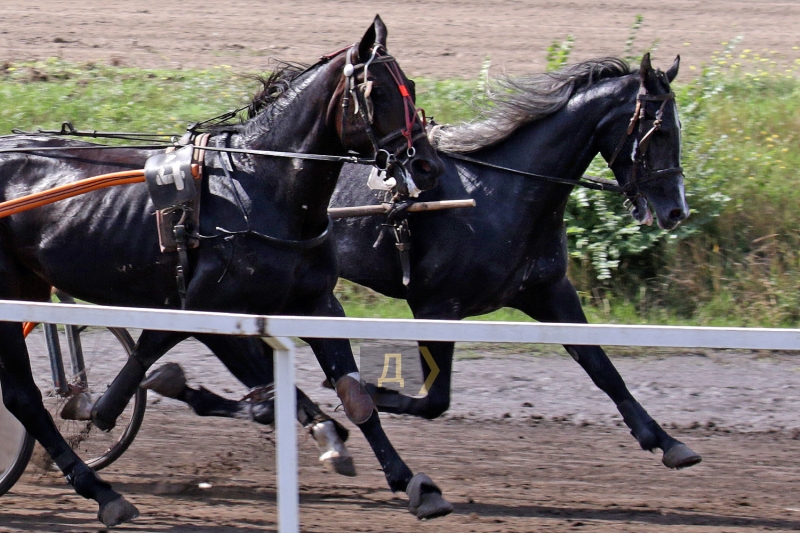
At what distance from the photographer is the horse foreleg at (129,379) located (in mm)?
4230

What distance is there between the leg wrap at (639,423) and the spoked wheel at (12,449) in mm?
2648

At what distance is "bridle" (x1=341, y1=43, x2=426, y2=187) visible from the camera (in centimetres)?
389

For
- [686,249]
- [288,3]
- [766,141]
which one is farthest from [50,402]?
[288,3]

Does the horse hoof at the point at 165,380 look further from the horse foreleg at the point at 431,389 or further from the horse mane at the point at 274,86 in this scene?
the horse mane at the point at 274,86

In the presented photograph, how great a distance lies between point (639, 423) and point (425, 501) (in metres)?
1.21

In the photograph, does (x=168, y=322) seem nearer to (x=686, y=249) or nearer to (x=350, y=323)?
(x=350, y=323)

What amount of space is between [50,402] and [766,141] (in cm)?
592

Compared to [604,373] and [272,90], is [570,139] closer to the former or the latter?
[604,373]

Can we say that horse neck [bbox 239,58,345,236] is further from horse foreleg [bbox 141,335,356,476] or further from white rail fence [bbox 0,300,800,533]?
white rail fence [bbox 0,300,800,533]

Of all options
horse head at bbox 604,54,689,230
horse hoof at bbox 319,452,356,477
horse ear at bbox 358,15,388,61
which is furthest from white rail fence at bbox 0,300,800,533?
horse head at bbox 604,54,689,230

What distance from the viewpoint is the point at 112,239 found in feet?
14.0

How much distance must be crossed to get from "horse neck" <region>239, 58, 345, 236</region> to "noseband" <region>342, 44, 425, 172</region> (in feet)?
0.37

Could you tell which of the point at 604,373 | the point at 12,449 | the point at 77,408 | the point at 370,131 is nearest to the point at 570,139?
the point at 604,373

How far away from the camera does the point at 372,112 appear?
153 inches
